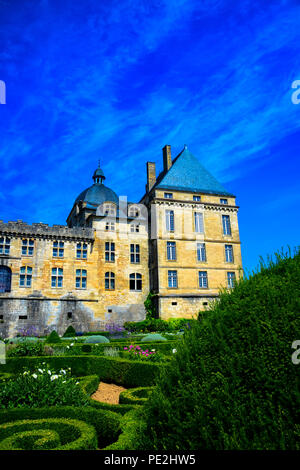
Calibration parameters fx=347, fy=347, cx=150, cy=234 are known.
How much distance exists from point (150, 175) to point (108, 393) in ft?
98.2

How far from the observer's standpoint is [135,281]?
33.8m

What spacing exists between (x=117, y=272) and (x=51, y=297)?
6.51 metres

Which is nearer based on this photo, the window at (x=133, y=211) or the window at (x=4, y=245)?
the window at (x=4, y=245)

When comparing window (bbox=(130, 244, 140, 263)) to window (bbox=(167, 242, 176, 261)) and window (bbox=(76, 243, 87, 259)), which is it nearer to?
window (bbox=(167, 242, 176, 261))

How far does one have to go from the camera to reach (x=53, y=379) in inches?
263

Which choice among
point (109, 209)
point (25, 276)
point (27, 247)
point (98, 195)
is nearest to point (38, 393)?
point (25, 276)

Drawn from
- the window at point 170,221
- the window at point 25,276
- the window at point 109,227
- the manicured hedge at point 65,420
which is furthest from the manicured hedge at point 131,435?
the window at point 109,227

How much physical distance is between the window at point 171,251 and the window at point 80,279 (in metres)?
8.18

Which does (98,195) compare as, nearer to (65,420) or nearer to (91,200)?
(91,200)

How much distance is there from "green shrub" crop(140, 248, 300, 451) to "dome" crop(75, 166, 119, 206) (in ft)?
124

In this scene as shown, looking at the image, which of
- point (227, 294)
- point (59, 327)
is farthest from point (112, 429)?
point (59, 327)

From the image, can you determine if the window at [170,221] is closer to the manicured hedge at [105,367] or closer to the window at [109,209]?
the window at [109,209]

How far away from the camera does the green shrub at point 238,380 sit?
97.0 inches
